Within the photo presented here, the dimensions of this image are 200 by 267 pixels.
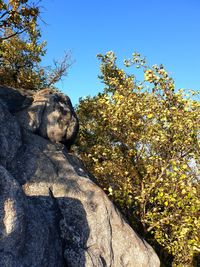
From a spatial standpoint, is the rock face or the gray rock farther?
the gray rock

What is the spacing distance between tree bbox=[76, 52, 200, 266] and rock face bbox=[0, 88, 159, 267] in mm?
2797

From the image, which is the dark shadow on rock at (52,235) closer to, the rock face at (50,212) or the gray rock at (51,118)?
the rock face at (50,212)

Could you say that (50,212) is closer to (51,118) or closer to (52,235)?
(52,235)

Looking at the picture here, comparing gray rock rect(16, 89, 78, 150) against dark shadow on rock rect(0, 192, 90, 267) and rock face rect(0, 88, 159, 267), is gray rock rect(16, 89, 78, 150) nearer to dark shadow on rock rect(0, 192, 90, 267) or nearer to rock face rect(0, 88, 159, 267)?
rock face rect(0, 88, 159, 267)

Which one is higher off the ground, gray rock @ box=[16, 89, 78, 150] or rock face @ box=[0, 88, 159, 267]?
gray rock @ box=[16, 89, 78, 150]

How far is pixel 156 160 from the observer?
16.1 meters

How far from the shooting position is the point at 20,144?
13.5 metres

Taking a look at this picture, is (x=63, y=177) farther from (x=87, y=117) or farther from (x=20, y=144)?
(x=87, y=117)

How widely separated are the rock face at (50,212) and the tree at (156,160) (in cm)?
280

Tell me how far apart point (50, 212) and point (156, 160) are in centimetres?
689

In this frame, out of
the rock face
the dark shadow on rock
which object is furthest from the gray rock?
the dark shadow on rock

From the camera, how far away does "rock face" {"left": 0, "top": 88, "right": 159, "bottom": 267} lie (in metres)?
9.28

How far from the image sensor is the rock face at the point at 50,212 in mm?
9281

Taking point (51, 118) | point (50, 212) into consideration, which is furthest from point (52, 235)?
point (51, 118)
